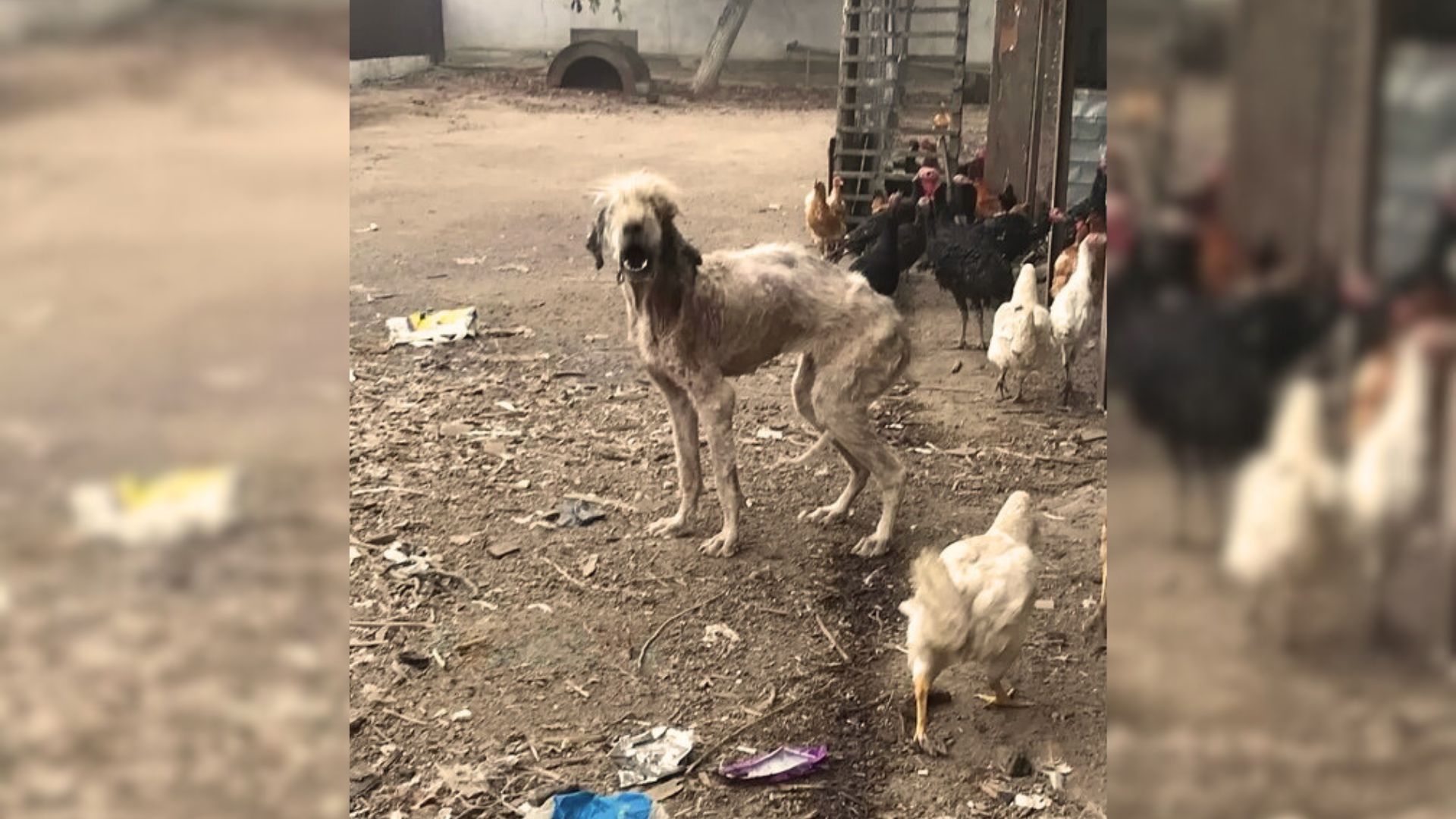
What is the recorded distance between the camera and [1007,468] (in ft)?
9.37

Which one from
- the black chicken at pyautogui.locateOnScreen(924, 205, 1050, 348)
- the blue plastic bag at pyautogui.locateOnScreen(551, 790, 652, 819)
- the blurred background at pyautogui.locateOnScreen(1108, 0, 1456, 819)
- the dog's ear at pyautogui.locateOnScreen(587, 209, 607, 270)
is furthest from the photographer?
the black chicken at pyautogui.locateOnScreen(924, 205, 1050, 348)

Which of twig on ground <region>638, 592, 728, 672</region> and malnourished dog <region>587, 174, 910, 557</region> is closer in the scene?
twig on ground <region>638, 592, 728, 672</region>

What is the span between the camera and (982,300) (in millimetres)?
3797

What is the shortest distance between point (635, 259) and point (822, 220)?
6.03 ft

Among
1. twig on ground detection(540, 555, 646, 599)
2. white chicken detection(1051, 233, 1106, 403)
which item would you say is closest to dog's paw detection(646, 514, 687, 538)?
twig on ground detection(540, 555, 646, 599)

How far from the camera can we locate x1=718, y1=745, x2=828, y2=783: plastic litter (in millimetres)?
1741

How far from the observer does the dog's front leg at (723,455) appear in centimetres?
241

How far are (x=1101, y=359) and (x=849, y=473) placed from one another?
801 mm

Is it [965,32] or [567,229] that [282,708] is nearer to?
[567,229]

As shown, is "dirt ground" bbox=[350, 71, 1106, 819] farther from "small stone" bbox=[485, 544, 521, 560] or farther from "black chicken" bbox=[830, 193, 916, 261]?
"black chicken" bbox=[830, 193, 916, 261]

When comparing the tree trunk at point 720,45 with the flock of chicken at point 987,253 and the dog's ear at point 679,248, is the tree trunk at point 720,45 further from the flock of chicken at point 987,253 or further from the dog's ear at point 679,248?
the flock of chicken at point 987,253

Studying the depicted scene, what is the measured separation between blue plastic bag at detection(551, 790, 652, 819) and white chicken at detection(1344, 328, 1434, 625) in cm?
135

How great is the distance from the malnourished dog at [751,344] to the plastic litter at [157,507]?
1672mm

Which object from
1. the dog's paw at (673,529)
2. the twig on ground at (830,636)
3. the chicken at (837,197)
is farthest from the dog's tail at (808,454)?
the chicken at (837,197)
